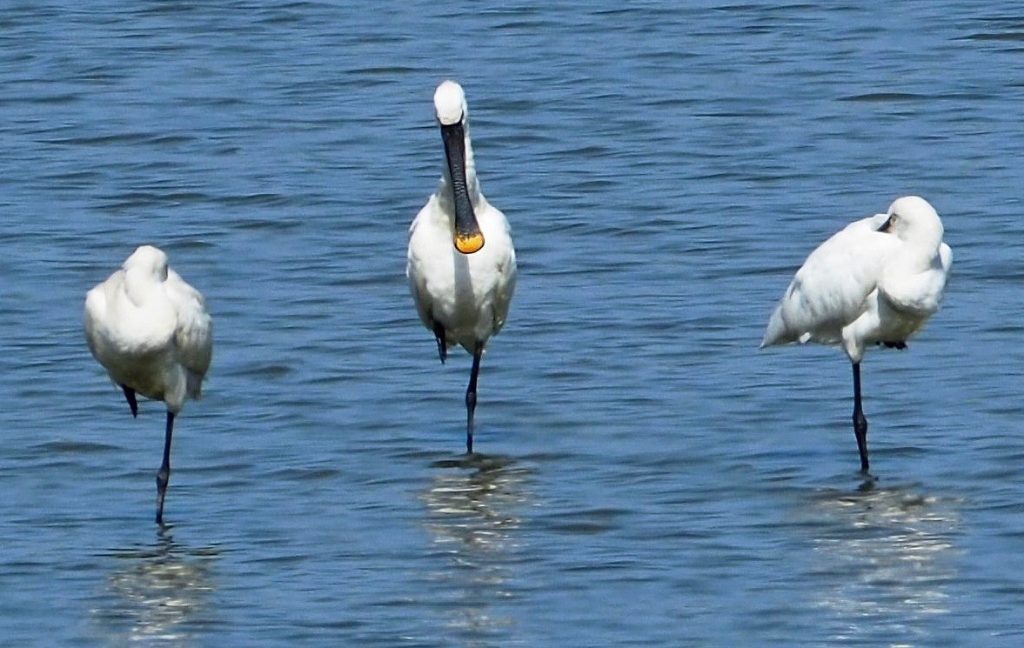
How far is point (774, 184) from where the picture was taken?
17.1 metres

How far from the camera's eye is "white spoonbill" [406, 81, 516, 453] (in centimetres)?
1231

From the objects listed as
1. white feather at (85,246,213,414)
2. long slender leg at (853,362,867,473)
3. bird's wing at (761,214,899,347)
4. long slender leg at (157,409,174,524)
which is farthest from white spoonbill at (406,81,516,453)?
long slender leg at (853,362,867,473)

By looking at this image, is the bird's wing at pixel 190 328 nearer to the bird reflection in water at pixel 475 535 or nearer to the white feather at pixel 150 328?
the white feather at pixel 150 328

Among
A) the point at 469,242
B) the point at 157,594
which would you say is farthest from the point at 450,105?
the point at 157,594

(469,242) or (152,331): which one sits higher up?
(469,242)

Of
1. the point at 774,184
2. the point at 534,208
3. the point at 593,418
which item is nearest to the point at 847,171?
the point at 774,184

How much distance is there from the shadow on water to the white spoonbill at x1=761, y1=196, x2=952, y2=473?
288 cm

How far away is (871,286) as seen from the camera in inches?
465

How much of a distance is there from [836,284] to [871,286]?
Answer: 162 mm

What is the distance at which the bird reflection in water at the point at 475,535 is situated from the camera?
9.56m

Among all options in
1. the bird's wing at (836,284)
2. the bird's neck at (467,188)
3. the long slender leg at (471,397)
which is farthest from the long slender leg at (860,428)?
the bird's neck at (467,188)

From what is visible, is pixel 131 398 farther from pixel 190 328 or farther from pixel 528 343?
pixel 528 343

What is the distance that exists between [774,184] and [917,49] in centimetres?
447

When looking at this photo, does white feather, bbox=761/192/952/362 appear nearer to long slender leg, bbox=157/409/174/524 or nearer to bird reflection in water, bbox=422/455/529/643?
bird reflection in water, bbox=422/455/529/643
